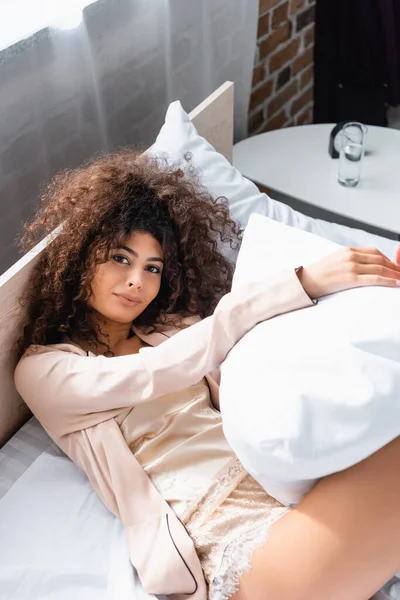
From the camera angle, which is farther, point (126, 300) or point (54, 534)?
point (126, 300)

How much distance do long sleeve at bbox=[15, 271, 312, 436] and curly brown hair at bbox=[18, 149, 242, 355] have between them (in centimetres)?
8

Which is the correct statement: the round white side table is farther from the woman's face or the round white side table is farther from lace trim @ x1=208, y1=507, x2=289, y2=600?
lace trim @ x1=208, y1=507, x2=289, y2=600

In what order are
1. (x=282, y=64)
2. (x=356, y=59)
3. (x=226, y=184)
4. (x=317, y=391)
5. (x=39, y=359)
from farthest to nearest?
1. (x=356, y=59)
2. (x=282, y=64)
3. (x=226, y=184)
4. (x=39, y=359)
5. (x=317, y=391)

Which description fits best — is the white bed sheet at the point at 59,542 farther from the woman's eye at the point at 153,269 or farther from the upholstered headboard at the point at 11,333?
the woman's eye at the point at 153,269

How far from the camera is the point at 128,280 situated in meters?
1.12

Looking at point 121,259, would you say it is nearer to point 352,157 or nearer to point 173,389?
point 173,389

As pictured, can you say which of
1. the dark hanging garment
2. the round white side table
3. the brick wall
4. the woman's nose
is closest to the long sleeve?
the woman's nose

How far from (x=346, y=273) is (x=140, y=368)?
12.9 inches

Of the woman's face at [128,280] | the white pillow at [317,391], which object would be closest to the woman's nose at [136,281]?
the woman's face at [128,280]

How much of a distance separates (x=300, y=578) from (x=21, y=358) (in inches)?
21.0

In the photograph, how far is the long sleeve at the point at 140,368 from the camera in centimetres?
99

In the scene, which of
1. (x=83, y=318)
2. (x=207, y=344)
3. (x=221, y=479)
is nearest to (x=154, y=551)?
(x=221, y=479)

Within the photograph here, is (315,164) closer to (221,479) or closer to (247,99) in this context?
(247,99)

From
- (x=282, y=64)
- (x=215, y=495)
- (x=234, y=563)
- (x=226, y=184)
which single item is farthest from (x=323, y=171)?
(x=234, y=563)
